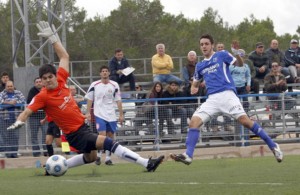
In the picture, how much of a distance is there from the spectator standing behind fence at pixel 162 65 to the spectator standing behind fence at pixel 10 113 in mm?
4347

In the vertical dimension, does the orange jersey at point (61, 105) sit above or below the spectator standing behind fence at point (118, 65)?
below

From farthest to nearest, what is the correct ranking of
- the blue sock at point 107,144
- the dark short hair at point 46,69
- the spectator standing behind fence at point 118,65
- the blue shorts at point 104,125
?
the spectator standing behind fence at point 118,65
the blue shorts at point 104,125
the blue sock at point 107,144
the dark short hair at point 46,69

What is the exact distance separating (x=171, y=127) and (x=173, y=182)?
9366mm

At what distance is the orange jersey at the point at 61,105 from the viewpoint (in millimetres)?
13594

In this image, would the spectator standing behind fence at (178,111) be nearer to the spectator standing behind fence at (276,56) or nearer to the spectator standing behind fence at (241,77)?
the spectator standing behind fence at (241,77)

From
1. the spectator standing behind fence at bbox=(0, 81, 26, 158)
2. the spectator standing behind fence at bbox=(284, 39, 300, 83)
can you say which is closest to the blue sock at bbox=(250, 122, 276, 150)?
the spectator standing behind fence at bbox=(0, 81, 26, 158)

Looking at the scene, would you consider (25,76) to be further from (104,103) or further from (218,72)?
(218,72)

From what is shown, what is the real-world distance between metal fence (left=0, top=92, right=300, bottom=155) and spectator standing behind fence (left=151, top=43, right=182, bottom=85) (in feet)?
7.02

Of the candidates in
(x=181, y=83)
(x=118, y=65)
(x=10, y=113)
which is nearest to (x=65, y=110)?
(x=10, y=113)

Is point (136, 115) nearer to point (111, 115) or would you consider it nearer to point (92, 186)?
point (111, 115)

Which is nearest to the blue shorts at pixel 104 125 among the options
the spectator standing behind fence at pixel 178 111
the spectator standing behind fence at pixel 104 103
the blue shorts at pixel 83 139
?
the spectator standing behind fence at pixel 104 103

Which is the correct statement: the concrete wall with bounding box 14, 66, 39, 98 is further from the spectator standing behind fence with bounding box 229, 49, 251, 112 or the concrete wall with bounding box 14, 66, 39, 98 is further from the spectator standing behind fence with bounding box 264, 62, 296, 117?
the spectator standing behind fence with bounding box 264, 62, 296, 117

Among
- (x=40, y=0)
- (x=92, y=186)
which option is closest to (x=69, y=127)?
(x=92, y=186)

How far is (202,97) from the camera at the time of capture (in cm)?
Result: 2269
